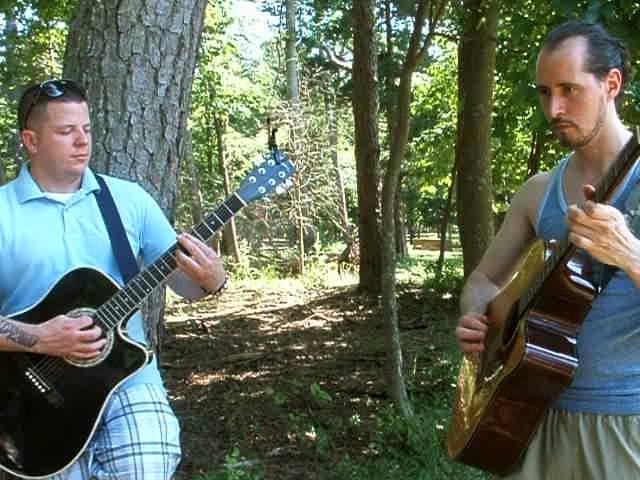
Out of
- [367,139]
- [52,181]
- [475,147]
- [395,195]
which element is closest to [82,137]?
[52,181]

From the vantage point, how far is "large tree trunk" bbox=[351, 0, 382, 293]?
10875 mm

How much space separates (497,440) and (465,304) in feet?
1.67

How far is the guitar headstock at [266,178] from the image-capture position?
304 centimetres

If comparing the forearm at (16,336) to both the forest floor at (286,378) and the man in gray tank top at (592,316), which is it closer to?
the man in gray tank top at (592,316)

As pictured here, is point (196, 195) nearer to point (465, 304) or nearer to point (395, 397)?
point (395, 397)

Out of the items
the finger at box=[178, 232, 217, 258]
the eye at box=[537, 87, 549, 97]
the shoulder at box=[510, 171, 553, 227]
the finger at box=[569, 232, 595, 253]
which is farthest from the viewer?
the finger at box=[178, 232, 217, 258]

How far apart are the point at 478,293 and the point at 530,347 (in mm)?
519

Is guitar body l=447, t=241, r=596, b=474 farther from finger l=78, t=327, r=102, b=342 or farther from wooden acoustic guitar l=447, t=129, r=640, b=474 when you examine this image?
finger l=78, t=327, r=102, b=342

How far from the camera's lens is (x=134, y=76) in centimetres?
364

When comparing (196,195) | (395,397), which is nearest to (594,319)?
(395,397)

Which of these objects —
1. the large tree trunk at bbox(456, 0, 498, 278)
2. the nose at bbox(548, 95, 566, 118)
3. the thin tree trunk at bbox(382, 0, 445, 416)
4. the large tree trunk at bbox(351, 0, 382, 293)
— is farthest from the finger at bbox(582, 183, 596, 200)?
the large tree trunk at bbox(351, 0, 382, 293)

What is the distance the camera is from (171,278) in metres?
3.07

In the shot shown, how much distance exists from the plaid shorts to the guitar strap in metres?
0.42

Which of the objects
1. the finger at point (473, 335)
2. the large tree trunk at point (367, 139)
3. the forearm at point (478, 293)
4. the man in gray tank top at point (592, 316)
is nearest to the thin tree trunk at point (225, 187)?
the large tree trunk at point (367, 139)
